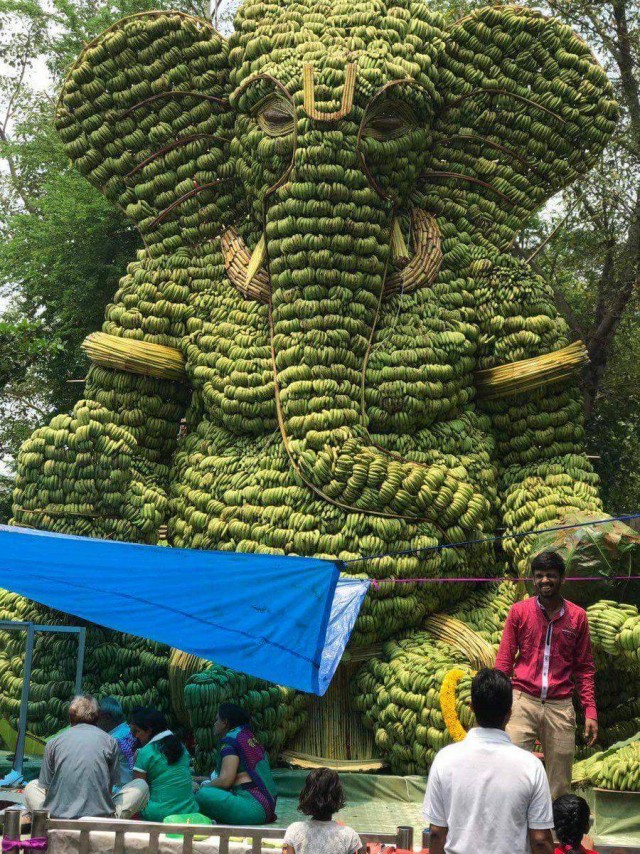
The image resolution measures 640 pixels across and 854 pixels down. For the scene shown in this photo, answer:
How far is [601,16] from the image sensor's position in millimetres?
11625

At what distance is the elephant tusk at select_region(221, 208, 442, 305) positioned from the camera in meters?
8.42

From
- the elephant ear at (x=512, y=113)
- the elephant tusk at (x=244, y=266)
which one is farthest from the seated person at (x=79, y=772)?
the elephant ear at (x=512, y=113)

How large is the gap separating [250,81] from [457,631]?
13.4 ft

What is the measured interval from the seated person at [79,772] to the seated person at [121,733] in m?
0.92

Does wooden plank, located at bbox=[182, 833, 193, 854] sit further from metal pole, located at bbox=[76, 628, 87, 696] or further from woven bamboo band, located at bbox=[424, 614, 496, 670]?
metal pole, located at bbox=[76, 628, 87, 696]

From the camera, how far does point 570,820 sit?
3863 millimetres

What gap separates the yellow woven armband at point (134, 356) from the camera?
8.48 metres

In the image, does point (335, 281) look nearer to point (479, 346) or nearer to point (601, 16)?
point (479, 346)

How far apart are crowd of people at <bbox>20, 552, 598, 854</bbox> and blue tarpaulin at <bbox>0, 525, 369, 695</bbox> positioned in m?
0.57

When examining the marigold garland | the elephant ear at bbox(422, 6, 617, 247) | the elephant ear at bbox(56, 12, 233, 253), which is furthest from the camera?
the elephant ear at bbox(56, 12, 233, 253)

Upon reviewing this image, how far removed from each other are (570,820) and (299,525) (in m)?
3.99

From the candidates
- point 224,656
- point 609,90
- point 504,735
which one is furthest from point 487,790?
point 609,90

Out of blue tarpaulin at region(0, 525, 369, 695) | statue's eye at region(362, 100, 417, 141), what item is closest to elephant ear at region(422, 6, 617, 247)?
statue's eye at region(362, 100, 417, 141)

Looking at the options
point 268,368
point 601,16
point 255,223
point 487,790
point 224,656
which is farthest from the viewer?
point 601,16
